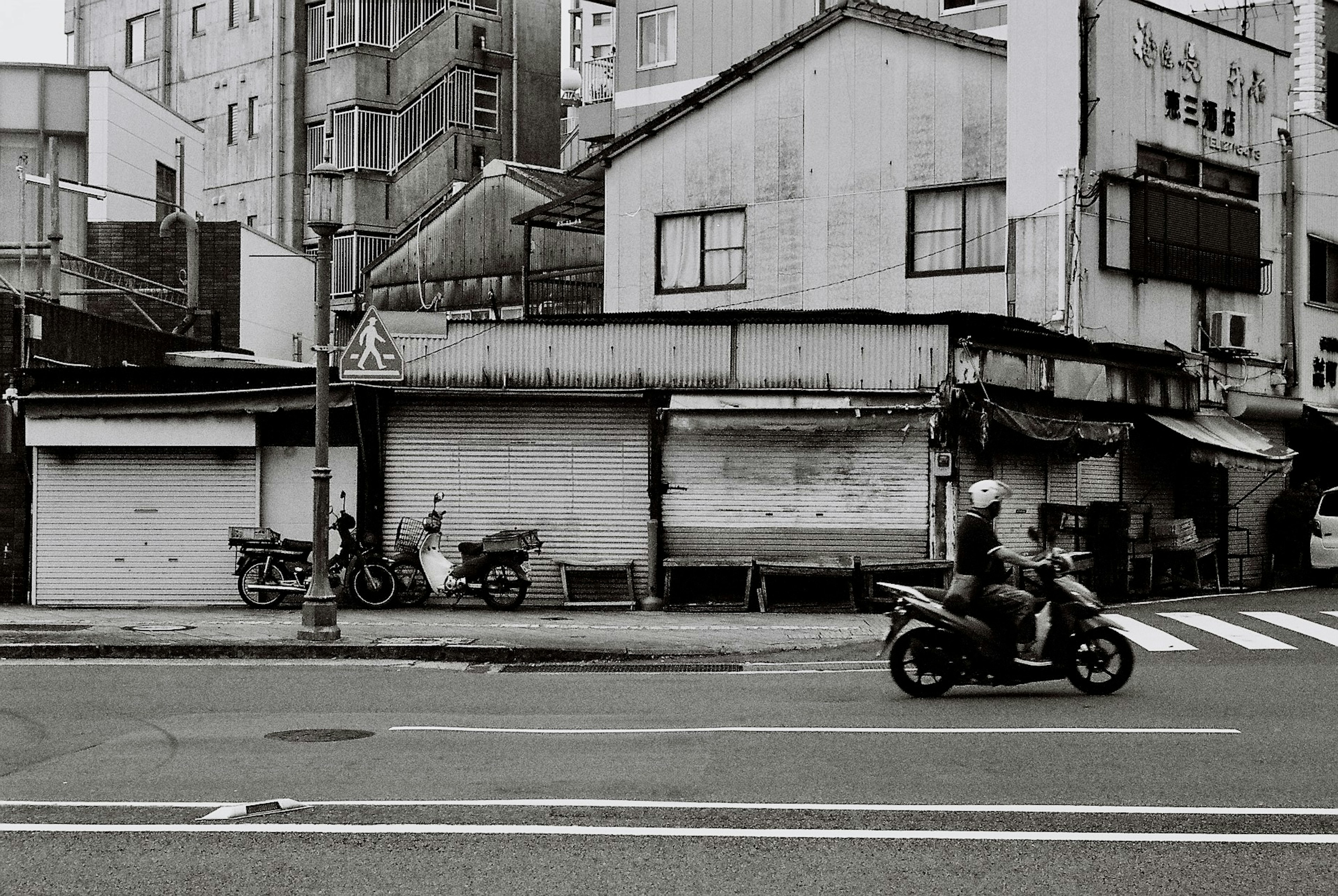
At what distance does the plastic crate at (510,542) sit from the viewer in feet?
69.9

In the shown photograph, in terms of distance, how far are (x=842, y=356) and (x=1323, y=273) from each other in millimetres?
15816

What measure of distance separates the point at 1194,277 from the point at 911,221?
5614mm

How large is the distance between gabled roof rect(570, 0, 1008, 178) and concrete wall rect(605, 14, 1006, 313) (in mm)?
126

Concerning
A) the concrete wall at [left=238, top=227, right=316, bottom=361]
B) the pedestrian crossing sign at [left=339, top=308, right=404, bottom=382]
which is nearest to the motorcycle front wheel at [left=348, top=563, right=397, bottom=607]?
the pedestrian crossing sign at [left=339, top=308, right=404, bottom=382]

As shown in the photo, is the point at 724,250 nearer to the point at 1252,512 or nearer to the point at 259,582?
the point at 1252,512

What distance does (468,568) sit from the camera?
69.6ft

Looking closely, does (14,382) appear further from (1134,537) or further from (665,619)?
(1134,537)

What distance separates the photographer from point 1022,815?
7.80 meters

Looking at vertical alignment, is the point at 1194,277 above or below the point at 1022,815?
above

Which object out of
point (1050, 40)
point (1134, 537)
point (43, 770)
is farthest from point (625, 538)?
point (43, 770)

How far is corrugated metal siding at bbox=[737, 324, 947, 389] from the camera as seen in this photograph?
2203 cm

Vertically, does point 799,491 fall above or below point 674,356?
below

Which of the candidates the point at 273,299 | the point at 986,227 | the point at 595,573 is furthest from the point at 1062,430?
the point at 273,299

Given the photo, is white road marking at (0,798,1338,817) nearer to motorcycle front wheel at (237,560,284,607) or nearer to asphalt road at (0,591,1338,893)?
asphalt road at (0,591,1338,893)
